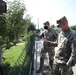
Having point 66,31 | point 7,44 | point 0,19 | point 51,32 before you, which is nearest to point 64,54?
point 66,31

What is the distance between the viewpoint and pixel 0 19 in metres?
10.0

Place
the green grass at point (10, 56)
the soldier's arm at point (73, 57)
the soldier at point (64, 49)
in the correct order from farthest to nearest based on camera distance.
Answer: the green grass at point (10, 56), the soldier at point (64, 49), the soldier's arm at point (73, 57)

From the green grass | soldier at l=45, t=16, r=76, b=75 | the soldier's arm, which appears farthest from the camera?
the green grass

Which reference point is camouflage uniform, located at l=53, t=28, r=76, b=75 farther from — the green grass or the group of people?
the green grass

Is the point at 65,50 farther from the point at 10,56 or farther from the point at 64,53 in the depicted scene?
the point at 10,56

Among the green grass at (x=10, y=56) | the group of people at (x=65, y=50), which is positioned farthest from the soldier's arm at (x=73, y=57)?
the green grass at (x=10, y=56)

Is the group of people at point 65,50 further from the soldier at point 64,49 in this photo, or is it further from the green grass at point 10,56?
the green grass at point 10,56

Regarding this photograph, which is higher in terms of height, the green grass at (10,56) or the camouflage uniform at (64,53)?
the camouflage uniform at (64,53)

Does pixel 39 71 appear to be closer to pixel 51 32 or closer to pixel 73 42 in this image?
pixel 51 32

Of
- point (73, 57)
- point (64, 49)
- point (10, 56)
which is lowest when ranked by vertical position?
point (10, 56)

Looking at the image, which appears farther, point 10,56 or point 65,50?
point 10,56

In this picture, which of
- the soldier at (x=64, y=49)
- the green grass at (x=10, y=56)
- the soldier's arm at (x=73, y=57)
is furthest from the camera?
the green grass at (x=10, y=56)

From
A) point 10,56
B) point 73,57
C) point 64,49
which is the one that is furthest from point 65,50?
point 10,56

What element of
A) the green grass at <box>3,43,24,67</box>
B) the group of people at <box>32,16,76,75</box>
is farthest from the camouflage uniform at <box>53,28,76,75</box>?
the green grass at <box>3,43,24,67</box>
